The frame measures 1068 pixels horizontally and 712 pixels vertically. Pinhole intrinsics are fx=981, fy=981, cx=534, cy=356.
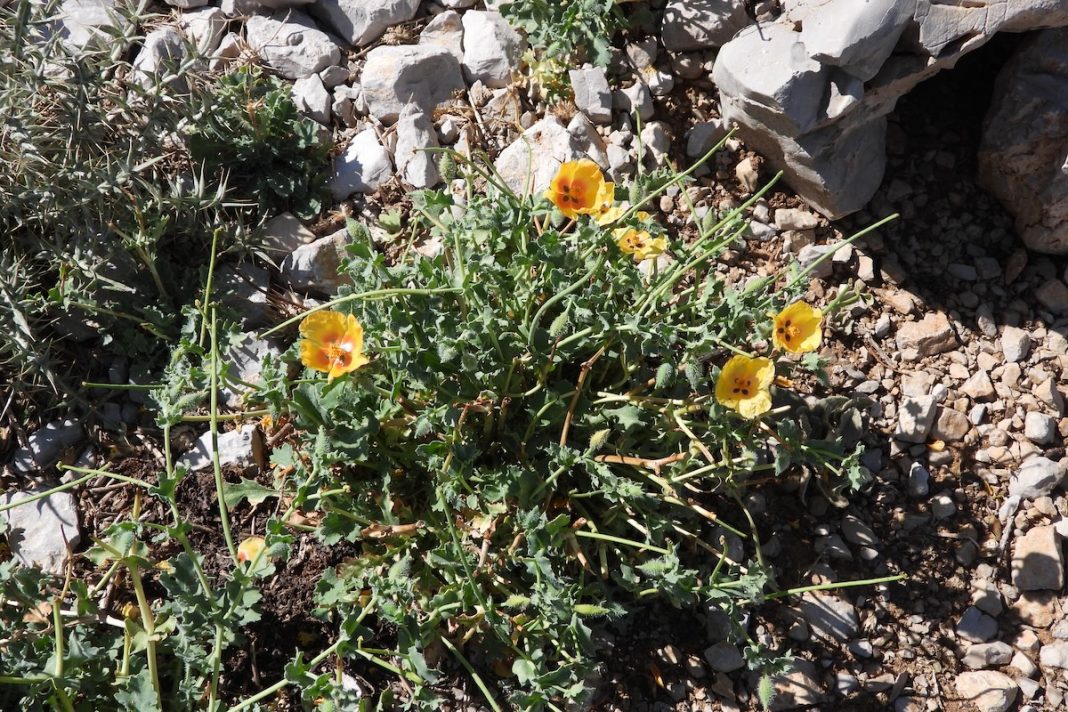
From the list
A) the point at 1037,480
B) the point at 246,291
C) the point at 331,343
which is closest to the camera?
the point at 331,343

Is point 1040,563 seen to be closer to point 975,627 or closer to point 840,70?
point 975,627

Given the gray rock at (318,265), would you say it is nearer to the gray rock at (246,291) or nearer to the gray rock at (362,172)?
the gray rock at (246,291)

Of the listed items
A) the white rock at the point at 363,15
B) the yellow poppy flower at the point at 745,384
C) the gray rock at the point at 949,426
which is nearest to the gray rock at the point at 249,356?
the white rock at the point at 363,15

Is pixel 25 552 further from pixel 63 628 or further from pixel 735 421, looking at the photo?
pixel 735 421

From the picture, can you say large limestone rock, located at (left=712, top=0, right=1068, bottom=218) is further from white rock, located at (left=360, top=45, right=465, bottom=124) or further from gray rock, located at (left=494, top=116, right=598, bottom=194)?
white rock, located at (left=360, top=45, right=465, bottom=124)

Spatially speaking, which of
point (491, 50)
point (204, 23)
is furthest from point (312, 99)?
point (491, 50)

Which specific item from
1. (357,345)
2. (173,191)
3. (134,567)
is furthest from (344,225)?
(134,567)
